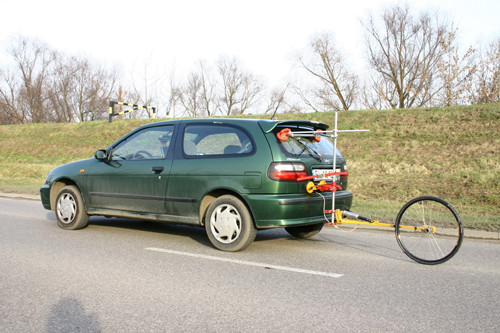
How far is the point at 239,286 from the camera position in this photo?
454cm

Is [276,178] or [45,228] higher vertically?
[276,178]

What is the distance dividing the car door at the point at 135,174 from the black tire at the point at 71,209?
0.28 m

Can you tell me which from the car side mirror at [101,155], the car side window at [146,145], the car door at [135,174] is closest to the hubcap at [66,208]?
the car door at [135,174]

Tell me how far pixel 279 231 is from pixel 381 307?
3986 mm

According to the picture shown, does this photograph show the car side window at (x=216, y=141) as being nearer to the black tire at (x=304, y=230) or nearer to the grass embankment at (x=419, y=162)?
the black tire at (x=304, y=230)

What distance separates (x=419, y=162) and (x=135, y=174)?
10467 mm

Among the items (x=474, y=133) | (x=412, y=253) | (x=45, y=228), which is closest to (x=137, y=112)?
(x=474, y=133)

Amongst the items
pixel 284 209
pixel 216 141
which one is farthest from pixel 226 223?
pixel 216 141

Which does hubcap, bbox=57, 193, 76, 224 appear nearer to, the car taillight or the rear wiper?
the car taillight

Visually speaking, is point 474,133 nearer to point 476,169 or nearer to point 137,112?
point 476,169

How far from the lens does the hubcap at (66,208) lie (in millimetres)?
7727

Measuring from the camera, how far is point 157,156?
22.6ft

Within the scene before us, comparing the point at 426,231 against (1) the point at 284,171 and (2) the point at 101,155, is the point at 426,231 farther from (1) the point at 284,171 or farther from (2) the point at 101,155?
(2) the point at 101,155

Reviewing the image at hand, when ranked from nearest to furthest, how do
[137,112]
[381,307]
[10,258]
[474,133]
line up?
[381,307], [10,258], [474,133], [137,112]
